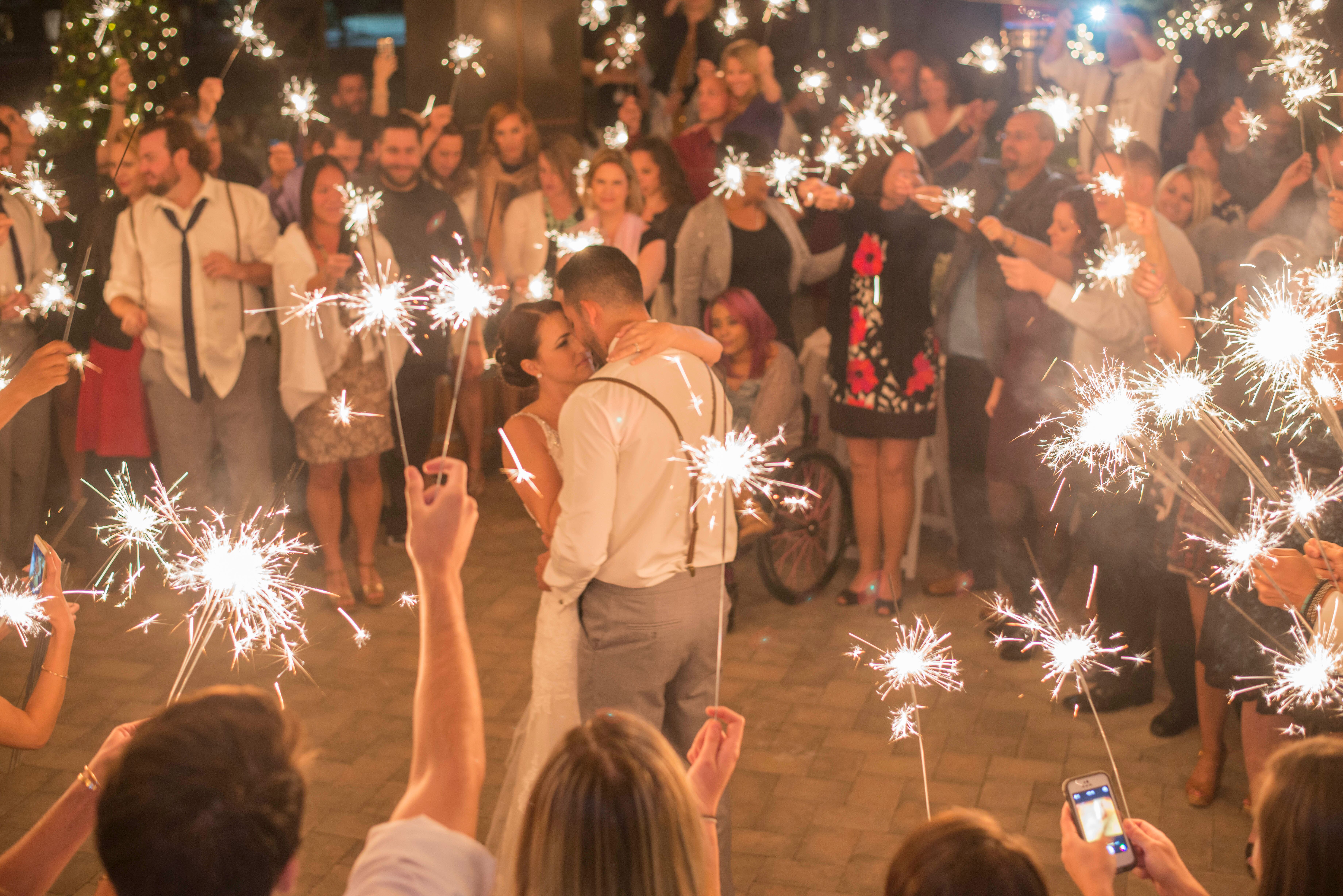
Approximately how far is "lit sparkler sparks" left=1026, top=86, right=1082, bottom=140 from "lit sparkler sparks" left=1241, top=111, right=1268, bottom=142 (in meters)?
0.83

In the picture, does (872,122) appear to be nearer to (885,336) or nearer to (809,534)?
(885,336)

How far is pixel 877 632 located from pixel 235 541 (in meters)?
2.93

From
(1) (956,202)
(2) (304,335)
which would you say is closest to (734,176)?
(1) (956,202)

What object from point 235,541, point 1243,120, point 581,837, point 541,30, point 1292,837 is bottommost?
point 235,541

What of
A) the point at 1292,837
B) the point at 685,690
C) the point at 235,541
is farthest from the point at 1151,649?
the point at 235,541

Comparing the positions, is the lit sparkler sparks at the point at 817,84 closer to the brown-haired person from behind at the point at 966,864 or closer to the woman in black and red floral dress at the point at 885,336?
the woman in black and red floral dress at the point at 885,336

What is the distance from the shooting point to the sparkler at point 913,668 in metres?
4.38

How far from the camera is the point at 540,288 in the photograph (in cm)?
601

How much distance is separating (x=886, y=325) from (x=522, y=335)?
236 centimetres

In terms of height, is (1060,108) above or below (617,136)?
above

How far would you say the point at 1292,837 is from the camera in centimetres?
175

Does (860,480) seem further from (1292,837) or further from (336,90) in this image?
(336,90)

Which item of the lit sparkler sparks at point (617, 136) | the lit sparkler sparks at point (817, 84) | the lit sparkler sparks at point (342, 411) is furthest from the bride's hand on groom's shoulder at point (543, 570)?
the lit sparkler sparks at point (817, 84)

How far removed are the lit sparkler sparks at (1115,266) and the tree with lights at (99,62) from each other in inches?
215
